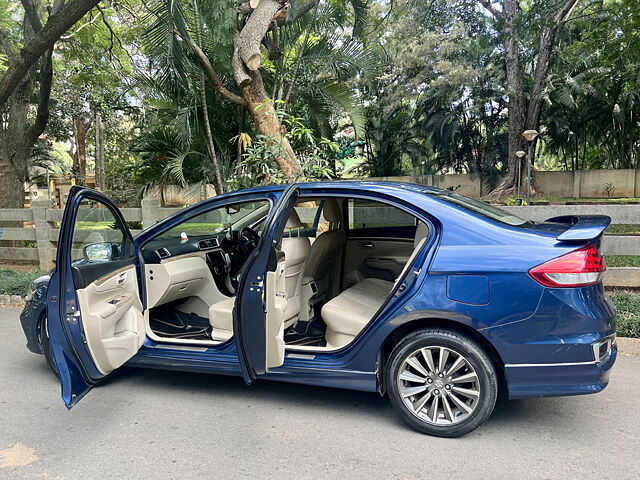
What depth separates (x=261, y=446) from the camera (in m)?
3.01

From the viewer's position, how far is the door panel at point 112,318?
10.2 feet

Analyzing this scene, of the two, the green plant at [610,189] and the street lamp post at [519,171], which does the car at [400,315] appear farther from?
the green plant at [610,189]

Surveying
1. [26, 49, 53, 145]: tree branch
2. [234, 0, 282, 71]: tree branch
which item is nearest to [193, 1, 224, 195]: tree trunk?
[234, 0, 282, 71]: tree branch

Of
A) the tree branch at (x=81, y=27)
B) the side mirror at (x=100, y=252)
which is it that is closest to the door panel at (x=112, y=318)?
the side mirror at (x=100, y=252)

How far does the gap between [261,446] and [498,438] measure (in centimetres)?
150

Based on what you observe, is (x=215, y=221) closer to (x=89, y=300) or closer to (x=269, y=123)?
(x=89, y=300)

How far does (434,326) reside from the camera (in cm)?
306

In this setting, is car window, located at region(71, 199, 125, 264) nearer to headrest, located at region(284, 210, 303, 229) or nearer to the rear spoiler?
headrest, located at region(284, 210, 303, 229)

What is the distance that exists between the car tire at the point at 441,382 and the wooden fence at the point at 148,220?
235cm

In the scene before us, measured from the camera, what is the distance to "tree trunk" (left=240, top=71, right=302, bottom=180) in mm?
7113

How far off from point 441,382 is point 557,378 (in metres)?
0.67

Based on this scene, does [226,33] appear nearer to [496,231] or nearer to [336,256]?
[336,256]

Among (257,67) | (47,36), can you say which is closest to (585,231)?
(257,67)

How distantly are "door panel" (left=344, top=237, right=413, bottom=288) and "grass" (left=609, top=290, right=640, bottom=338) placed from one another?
2.20 m
